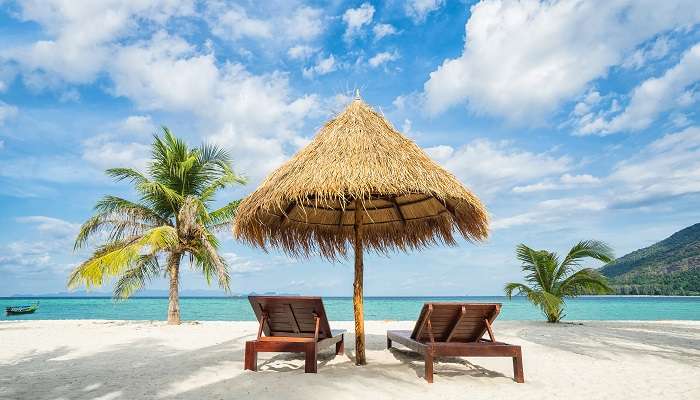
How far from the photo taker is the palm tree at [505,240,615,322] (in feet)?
35.4

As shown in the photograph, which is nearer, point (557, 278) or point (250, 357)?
point (250, 357)

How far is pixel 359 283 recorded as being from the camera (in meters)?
5.19

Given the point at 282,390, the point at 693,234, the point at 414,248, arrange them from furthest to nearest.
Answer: the point at 693,234, the point at 414,248, the point at 282,390

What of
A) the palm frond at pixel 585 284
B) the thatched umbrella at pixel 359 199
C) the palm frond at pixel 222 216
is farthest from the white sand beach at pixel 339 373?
the palm frond at pixel 222 216

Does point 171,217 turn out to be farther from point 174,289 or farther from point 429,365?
point 429,365

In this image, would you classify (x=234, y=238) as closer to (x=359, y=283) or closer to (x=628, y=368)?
(x=359, y=283)

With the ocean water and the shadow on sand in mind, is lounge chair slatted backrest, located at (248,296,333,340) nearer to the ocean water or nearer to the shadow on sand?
the shadow on sand

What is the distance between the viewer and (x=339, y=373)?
4566 mm

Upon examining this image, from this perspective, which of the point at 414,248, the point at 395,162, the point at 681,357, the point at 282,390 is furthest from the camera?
the point at 414,248

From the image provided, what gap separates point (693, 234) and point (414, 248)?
64.3 metres

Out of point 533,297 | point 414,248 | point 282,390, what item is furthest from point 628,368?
point 533,297

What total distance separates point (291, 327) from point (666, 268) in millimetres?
56551

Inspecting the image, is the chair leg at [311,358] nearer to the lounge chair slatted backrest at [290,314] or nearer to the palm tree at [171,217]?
the lounge chair slatted backrest at [290,314]

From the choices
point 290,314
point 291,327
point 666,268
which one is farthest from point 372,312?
point 666,268
